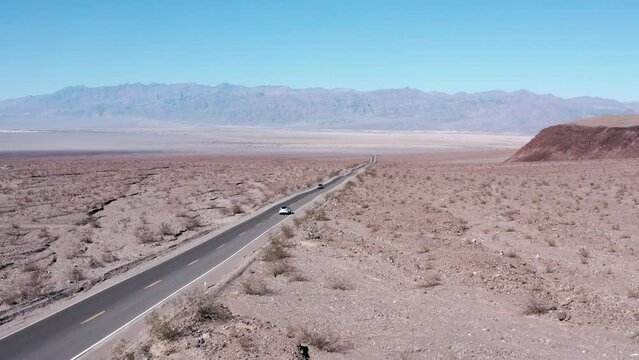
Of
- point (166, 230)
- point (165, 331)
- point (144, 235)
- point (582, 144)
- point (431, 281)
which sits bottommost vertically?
point (166, 230)

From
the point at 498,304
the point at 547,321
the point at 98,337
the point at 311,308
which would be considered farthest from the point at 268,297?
the point at 547,321

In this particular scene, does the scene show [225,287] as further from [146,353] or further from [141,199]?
[141,199]

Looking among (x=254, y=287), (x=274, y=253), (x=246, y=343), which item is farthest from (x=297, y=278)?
(x=246, y=343)

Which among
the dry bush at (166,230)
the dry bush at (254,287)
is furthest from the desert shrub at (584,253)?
the dry bush at (166,230)

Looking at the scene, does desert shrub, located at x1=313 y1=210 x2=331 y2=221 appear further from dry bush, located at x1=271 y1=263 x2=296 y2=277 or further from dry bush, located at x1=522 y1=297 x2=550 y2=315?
dry bush, located at x1=522 y1=297 x2=550 y2=315

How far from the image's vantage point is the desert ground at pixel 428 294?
13.3 meters

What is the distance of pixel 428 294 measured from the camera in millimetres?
17984

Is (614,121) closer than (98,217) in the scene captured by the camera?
No

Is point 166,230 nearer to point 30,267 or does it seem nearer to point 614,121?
point 30,267

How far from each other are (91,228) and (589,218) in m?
26.5

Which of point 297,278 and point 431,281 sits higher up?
point 431,281

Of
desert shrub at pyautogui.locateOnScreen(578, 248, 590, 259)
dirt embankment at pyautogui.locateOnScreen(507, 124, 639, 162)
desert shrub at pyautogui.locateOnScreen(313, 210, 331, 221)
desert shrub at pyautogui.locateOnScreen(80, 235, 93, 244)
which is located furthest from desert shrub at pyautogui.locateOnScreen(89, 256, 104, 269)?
dirt embankment at pyautogui.locateOnScreen(507, 124, 639, 162)

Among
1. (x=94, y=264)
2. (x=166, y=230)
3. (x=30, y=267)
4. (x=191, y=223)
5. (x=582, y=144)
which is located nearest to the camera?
(x=30, y=267)

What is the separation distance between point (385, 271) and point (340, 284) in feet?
8.24
